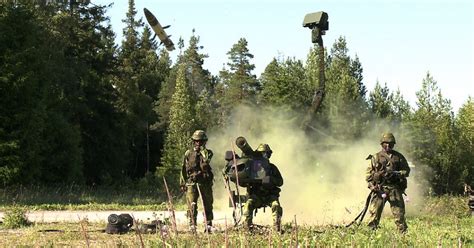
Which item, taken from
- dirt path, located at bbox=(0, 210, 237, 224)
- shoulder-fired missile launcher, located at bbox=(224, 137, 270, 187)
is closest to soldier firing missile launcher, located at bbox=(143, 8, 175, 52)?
dirt path, located at bbox=(0, 210, 237, 224)

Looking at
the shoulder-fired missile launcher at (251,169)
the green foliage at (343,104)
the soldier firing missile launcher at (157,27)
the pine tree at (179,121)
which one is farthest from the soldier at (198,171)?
the pine tree at (179,121)

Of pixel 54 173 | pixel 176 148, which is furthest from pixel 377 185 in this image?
pixel 176 148

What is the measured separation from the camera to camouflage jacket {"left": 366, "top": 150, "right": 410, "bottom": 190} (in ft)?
41.6

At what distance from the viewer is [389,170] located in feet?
41.5

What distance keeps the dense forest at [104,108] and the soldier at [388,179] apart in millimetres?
12518

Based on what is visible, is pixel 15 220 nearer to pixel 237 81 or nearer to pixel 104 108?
pixel 104 108

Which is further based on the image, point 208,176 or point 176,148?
point 176,148

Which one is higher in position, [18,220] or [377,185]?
[377,185]

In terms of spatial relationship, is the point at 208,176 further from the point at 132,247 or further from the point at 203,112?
the point at 203,112

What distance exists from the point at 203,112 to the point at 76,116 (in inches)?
826

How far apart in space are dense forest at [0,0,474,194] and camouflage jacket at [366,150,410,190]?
1254cm

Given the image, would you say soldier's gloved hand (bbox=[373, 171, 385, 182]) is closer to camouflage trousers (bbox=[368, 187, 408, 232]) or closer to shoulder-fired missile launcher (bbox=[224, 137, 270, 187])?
camouflage trousers (bbox=[368, 187, 408, 232])

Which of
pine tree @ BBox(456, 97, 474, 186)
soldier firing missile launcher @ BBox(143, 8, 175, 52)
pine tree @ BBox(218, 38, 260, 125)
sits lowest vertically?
pine tree @ BBox(456, 97, 474, 186)

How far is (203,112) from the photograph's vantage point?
68.6 m
